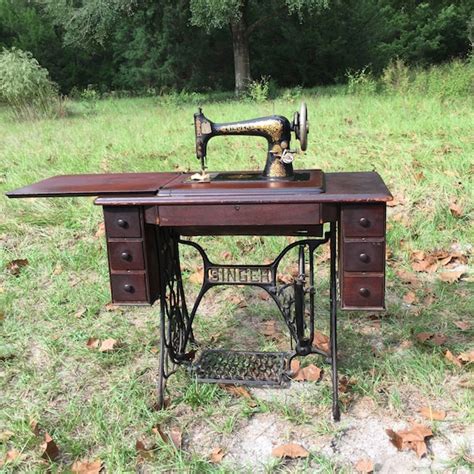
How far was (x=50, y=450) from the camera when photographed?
1991mm

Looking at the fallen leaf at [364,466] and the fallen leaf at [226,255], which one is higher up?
the fallen leaf at [226,255]

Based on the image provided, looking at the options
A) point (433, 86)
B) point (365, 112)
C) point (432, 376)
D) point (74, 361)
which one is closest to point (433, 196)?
point (432, 376)

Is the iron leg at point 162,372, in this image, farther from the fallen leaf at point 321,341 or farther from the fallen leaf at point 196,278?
the fallen leaf at point 196,278

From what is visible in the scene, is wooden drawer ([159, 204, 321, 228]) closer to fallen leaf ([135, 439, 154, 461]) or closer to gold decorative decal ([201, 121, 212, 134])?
gold decorative decal ([201, 121, 212, 134])

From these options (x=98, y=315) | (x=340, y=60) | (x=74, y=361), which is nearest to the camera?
(x=74, y=361)

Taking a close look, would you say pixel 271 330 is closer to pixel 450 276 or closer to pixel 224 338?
pixel 224 338

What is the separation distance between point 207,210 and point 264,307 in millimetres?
1297

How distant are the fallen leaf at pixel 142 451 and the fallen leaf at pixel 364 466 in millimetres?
767

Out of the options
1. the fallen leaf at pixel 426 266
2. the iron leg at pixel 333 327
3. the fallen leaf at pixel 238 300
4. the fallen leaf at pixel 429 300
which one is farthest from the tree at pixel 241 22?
the iron leg at pixel 333 327

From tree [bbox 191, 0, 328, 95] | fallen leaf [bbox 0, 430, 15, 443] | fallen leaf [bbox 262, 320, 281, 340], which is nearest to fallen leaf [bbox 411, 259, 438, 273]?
fallen leaf [bbox 262, 320, 281, 340]

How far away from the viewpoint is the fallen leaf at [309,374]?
239 centimetres

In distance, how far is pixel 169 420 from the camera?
219 centimetres

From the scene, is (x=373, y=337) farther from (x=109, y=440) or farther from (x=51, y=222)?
(x=51, y=222)

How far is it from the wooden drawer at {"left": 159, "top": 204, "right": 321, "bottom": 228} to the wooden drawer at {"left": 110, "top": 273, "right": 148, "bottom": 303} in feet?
0.90
